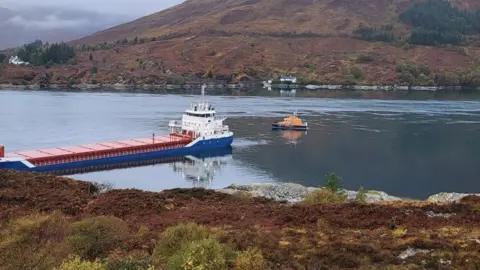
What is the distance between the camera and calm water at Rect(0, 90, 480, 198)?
4869 cm

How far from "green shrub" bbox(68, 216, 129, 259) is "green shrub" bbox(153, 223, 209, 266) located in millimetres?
1525

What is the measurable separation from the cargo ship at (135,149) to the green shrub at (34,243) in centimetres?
3062

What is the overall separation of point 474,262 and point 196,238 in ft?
25.5

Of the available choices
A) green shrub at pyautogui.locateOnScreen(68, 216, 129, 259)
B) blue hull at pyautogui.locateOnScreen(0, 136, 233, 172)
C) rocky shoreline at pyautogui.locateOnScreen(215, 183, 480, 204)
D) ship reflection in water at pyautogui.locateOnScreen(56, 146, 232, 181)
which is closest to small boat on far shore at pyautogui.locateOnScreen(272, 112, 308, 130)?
blue hull at pyautogui.locateOnScreen(0, 136, 233, 172)

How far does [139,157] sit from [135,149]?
911 mm

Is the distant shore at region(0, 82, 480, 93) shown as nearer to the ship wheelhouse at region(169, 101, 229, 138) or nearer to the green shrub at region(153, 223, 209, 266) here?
the ship wheelhouse at region(169, 101, 229, 138)

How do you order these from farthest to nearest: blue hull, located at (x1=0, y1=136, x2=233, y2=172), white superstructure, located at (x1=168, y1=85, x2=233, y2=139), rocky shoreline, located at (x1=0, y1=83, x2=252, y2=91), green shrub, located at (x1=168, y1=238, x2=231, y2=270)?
1. rocky shoreline, located at (x1=0, y1=83, x2=252, y2=91)
2. white superstructure, located at (x1=168, y1=85, x2=233, y2=139)
3. blue hull, located at (x1=0, y1=136, x2=233, y2=172)
4. green shrub, located at (x1=168, y1=238, x2=231, y2=270)

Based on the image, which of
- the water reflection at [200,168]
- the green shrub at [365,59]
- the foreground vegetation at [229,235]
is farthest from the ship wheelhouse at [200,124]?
the green shrub at [365,59]

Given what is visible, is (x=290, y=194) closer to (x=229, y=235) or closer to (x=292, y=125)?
(x=229, y=235)

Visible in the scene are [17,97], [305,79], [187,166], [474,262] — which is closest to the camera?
[474,262]

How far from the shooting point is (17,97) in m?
118

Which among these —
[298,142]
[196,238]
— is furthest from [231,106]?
[196,238]

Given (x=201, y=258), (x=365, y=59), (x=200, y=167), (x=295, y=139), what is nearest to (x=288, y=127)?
(x=295, y=139)

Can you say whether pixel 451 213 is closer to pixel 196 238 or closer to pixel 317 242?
pixel 317 242
